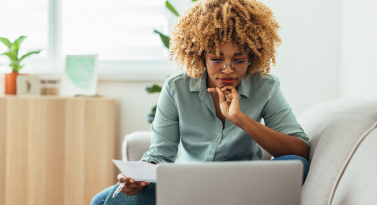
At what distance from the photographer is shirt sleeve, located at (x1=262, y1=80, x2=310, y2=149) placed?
3.37 ft

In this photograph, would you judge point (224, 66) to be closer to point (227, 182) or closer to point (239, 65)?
point (239, 65)

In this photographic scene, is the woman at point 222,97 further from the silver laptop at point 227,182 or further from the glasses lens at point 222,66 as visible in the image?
the silver laptop at point 227,182

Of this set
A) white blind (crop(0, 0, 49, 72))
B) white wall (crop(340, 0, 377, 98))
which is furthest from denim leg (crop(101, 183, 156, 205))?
white blind (crop(0, 0, 49, 72))

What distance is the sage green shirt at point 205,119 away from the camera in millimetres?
1073

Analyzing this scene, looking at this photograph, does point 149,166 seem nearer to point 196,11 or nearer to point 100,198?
point 100,198

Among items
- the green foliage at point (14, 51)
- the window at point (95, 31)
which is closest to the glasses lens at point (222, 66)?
the window at point (95, 31)

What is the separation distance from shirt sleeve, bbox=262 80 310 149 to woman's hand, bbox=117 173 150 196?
19.1 inches

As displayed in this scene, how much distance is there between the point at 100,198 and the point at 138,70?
1350 mm

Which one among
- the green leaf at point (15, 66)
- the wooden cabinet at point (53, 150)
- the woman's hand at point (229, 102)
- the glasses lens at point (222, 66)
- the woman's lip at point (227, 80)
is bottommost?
the wooden cabinet at point (53, 150)

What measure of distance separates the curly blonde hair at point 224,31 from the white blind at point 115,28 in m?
1.18

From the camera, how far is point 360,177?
0.68 metres

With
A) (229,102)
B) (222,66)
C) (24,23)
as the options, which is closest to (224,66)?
(222,66)

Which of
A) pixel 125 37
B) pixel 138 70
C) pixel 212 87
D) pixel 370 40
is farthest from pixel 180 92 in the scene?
pixel 125 37

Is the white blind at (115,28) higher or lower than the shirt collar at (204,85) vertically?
higher
